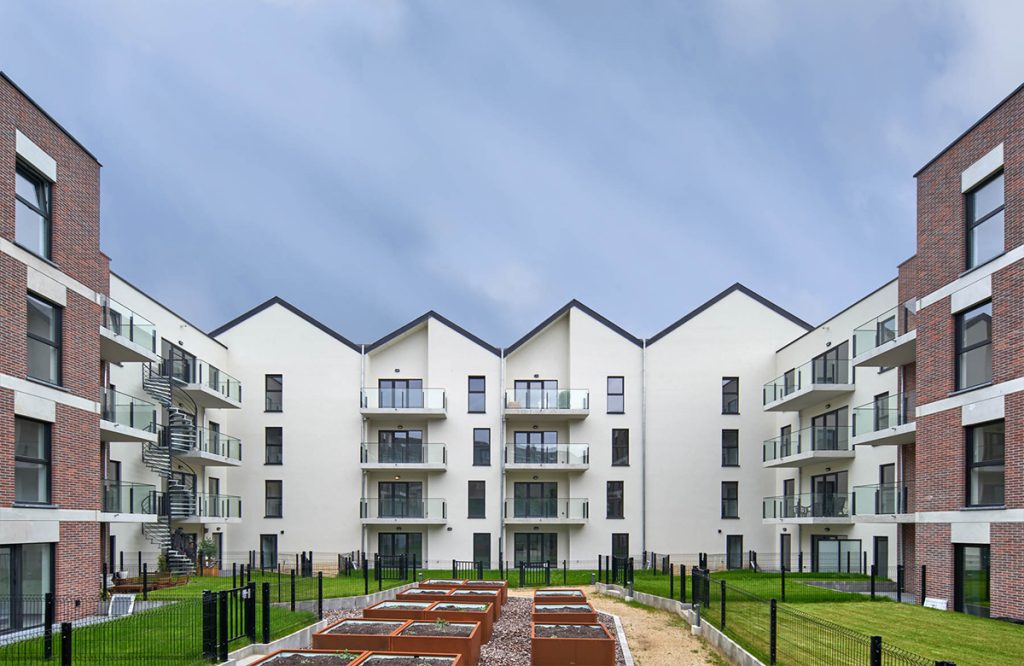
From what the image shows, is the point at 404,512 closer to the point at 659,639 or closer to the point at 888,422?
the point at 888,422

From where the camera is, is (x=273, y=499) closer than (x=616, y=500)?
Yes

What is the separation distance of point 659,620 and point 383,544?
775 inches

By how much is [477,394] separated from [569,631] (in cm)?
2216

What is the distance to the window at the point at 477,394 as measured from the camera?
3641cm

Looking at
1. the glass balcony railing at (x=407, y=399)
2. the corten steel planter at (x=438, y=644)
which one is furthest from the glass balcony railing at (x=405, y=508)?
the corten steel planter at (x=438, y=644)

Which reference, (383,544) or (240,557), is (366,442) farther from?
(240,557)

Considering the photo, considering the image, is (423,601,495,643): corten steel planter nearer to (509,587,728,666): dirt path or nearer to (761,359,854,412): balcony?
(509,587,728,666): dirt path

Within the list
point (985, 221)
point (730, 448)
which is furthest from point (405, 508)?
point (985, 221)

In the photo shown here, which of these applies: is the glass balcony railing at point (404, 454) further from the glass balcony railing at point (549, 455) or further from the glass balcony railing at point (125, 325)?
the glass balcony railing at point (125, 325)

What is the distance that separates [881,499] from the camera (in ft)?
74.6

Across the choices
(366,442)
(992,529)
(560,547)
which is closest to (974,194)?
(992,529)

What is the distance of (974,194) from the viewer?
18.4 m

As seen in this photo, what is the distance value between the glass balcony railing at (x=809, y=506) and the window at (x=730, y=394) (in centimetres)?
438

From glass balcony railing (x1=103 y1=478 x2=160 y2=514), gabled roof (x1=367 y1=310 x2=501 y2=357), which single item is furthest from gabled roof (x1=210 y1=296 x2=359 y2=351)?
glass balcony railing (x1=103 y1=478 x2=160 y2=514)
